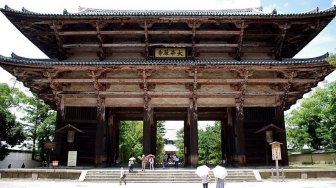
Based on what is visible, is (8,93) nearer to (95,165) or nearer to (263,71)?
(95,165)

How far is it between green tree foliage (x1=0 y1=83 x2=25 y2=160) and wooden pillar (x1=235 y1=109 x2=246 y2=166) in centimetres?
2646

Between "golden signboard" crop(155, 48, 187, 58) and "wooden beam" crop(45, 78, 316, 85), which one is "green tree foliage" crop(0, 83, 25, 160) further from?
"golden signboard" crop(155, 48, 187, 58)

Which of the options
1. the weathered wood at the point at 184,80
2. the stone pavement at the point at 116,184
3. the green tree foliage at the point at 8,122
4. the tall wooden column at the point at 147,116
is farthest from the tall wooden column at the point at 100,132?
the green tree foliage at the point at 8,122

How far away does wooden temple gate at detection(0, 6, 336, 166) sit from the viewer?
707 inches

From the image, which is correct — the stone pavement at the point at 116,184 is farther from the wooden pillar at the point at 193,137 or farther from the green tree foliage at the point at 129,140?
the green tree foliage at the point at 129,140

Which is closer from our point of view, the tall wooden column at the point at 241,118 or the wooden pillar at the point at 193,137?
the wooden pillar at the point at 193,137

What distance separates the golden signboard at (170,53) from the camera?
64.6 feet

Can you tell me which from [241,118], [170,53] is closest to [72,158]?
[170,53]

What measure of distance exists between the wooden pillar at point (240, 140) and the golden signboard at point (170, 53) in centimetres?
557

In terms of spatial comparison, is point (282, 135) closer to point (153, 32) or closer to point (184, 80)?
point (184, 80)

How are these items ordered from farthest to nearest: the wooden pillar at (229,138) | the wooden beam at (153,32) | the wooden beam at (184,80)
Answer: the wooden pillar at (229,138)
the wooden beam at (153,32)
the wooden beam at (184,80)

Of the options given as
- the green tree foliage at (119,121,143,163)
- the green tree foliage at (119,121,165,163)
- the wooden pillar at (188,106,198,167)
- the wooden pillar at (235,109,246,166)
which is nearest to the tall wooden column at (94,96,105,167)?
the wooden pillar at (188,106,198,167)

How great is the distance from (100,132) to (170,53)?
23.8 ft

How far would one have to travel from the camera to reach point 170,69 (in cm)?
1788
